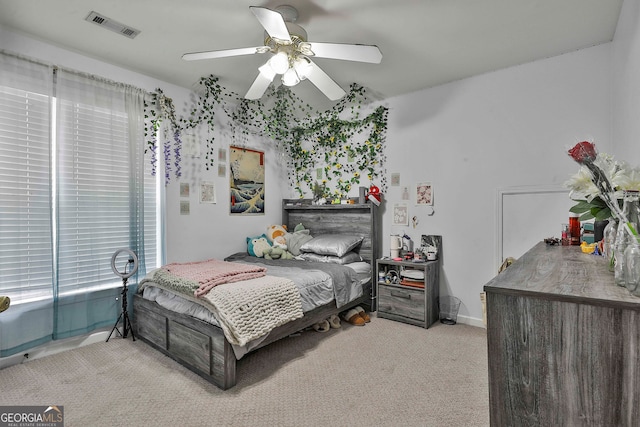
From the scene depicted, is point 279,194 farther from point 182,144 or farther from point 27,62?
point 27,62

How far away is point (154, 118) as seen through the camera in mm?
3213

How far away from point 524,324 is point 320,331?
Result: 94.3 inches

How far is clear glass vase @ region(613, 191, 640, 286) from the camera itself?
96cm

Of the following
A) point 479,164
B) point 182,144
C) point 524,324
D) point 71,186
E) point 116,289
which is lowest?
point 116,289

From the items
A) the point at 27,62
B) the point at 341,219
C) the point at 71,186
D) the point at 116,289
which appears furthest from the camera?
the point at 341,219

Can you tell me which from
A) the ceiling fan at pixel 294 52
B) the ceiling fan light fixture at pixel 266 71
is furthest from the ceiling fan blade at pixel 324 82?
the ceiling fan light fixture at pixel 266 71

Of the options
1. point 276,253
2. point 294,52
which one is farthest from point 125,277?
point 294,52

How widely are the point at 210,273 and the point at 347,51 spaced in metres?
1.95

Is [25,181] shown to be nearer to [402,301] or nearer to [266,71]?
[266,71]

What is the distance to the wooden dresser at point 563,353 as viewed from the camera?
0.81m

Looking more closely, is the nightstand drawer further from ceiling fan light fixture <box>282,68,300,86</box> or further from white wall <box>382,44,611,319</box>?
ceiling fan light fixture <box>282,68,300,86</box>

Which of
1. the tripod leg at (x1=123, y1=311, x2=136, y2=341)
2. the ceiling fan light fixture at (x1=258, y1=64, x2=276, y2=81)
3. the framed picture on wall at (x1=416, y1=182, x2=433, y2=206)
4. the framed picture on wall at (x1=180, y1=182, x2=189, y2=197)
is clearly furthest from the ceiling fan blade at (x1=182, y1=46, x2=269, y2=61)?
the tripod leg at (x1=123, y1=311, x2=136, y2=341)

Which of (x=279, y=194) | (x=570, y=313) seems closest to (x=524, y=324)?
(x=570, y=313)

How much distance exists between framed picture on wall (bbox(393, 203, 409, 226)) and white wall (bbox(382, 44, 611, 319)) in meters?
0.07
